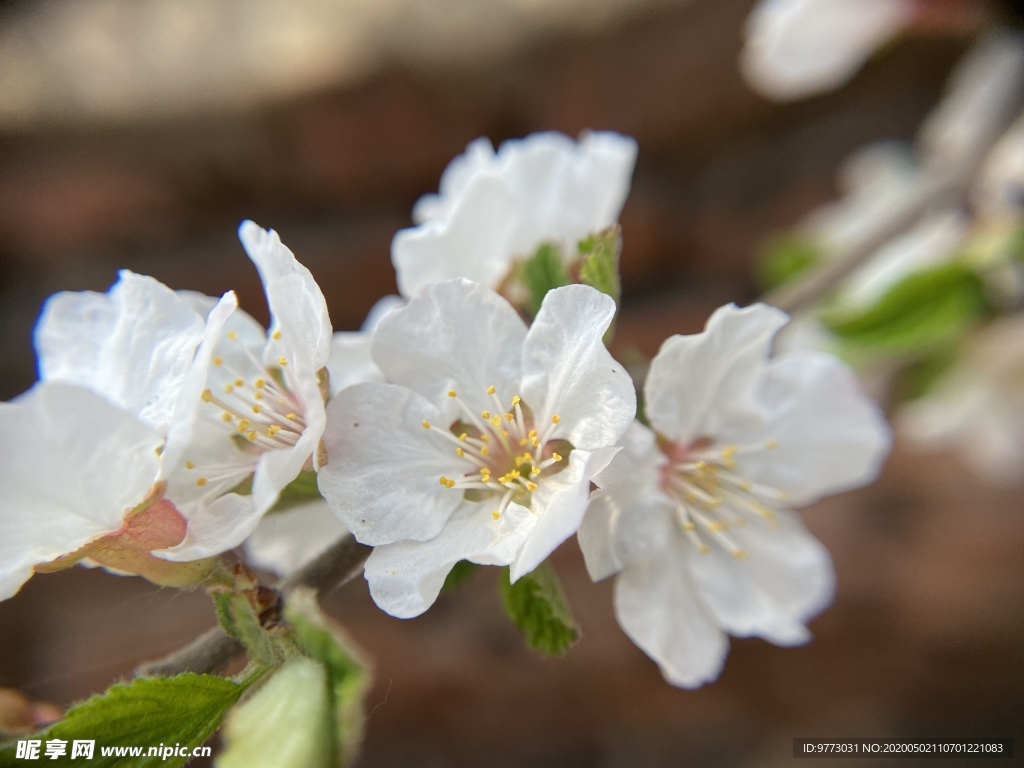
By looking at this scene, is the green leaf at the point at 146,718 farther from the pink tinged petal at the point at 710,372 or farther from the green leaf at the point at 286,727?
the pink tinged petal at the point at 710,372

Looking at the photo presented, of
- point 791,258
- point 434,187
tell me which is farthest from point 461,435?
point 434,187

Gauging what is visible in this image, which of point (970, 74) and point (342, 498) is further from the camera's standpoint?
point (970, 74)

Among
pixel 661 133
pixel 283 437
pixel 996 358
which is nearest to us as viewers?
pixel 283 437

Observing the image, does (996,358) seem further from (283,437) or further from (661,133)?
(283,437)

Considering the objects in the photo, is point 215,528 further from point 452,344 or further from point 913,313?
point 913,313

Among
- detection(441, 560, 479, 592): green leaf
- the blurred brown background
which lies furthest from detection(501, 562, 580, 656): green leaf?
the blurred brown background

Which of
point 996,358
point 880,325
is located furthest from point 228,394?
point 996,358

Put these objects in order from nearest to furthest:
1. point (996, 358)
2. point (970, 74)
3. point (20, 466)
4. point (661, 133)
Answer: point (20, 466) → point (996, 358) → point (970, 74) → point (661, 133)
